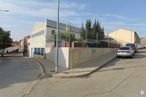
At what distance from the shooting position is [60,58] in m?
26.7

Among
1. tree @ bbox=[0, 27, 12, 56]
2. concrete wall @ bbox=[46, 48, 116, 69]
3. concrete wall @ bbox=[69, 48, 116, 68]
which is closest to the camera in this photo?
concrete wall @ bbox=[46, 48, 116, 69]

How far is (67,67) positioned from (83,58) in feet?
13.9

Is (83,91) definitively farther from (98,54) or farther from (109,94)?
(98,54)

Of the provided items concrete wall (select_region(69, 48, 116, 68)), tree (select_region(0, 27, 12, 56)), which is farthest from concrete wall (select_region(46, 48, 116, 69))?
tree (select_region(0, 27, 12, 56))

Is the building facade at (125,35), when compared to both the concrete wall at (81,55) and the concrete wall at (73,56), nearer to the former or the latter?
the concrete wall at (81,55)

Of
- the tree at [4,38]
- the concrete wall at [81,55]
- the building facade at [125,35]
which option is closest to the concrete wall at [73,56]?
the concrete wall at [81,55]

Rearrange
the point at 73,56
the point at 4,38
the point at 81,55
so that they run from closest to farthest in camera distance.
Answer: the point at 73,56 < the point at 81,55 < the point at 4,38

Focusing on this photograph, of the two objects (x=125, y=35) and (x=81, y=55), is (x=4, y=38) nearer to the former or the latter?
(x=81, y=55)

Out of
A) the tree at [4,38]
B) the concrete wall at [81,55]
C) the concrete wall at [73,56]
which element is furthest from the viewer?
the tree at [4,38]

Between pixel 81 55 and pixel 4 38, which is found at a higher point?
pixel 4 38

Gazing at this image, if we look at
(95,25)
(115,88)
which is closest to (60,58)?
(115,88)

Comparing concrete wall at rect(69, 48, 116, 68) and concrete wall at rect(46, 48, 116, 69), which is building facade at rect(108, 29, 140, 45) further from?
concrete wall at rect(46, 48, 116, 69)

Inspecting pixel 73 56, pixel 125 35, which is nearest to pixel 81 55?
pixel 73 56

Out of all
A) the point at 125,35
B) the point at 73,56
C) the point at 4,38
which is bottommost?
the point at 73,56
